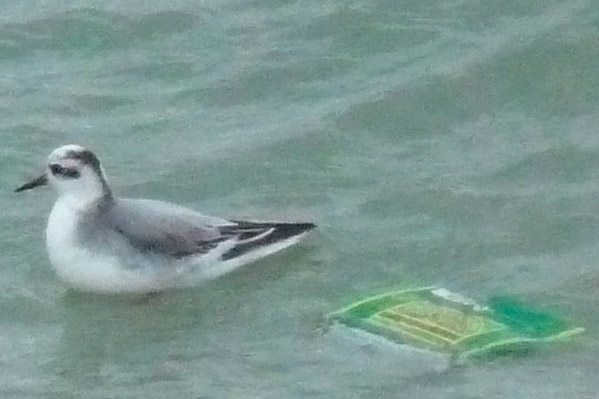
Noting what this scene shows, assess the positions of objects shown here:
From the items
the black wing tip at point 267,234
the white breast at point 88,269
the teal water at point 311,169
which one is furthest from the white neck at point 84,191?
the black wing tip at point 267,234

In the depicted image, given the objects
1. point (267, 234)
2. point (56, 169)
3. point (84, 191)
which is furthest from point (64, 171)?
point (267, 234)

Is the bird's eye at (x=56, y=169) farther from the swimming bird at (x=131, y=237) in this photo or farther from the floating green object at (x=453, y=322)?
the floating green object at (x=453, y=322)

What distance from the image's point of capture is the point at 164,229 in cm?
1006

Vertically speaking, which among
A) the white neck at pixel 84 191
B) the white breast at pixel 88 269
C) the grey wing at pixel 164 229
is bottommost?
the white breast at pixel 88 269

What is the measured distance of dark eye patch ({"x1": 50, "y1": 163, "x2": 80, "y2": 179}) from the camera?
10234 mm

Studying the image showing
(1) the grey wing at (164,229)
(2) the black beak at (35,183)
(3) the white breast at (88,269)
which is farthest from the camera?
(2) the black beak at (35,183)

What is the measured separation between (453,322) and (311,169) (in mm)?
→ 2292

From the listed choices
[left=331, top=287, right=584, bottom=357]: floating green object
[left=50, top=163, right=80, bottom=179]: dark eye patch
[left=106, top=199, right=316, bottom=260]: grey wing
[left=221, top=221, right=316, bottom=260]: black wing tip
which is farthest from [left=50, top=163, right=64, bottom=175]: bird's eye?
[left=331, top=287, right=584, bottom=357]: floating green object

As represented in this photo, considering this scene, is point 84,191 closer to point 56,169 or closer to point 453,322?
point 56,169

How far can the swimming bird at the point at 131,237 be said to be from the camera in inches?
392

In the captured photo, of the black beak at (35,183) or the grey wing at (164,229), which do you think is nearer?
the grey wing at (164,229)

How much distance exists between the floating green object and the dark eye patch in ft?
5.62

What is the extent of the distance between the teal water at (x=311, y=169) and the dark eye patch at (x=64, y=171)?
45 cm

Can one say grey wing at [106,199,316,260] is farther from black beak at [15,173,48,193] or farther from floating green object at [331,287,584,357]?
floating green object at [331,287,584,357]
